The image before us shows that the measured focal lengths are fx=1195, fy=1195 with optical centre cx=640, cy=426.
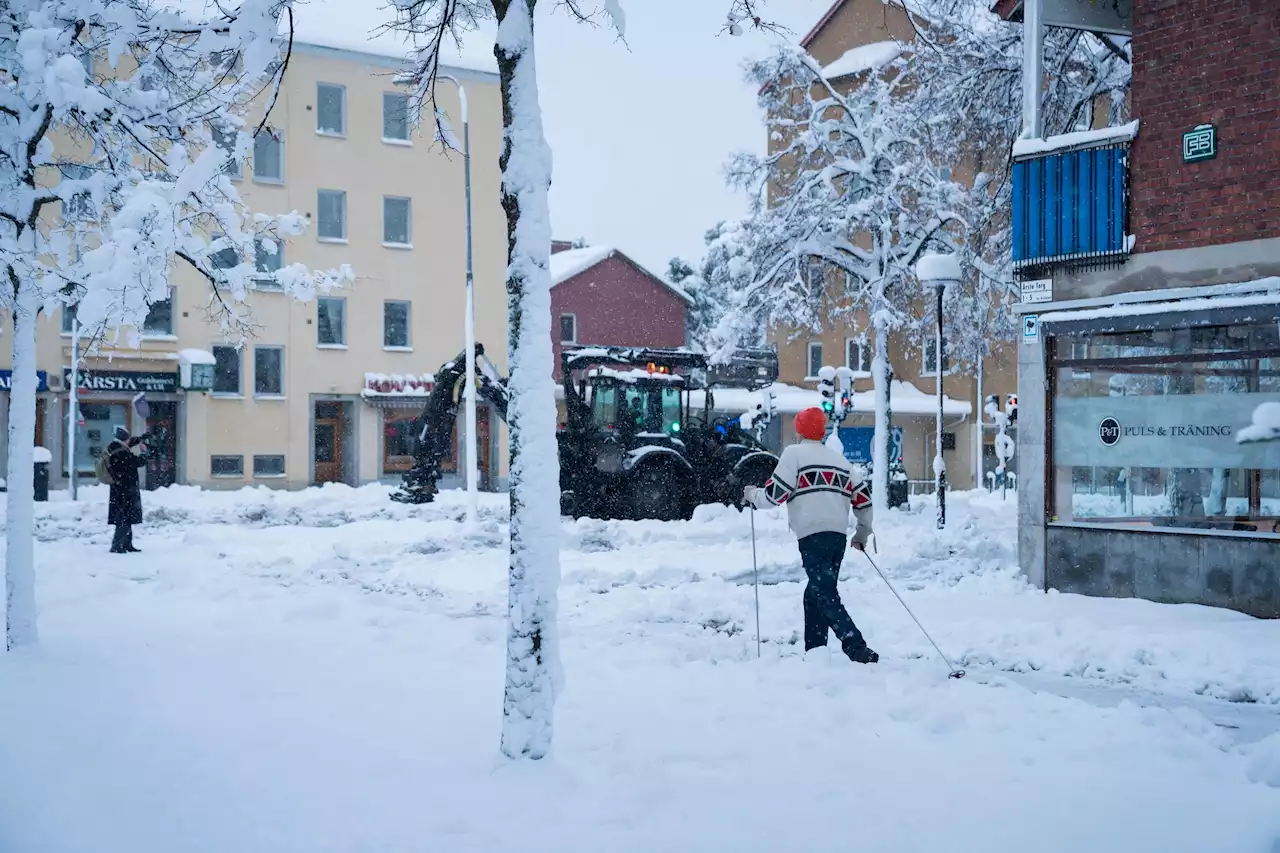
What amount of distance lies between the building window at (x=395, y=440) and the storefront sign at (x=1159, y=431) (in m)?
26.3

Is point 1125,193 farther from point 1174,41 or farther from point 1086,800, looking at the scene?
point 1086,800

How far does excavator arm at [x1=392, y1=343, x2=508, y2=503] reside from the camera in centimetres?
2081

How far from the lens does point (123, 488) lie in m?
16.2

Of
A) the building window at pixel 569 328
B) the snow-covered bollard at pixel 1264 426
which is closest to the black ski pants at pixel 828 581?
the snow-covered bollard at pixel 1264 426

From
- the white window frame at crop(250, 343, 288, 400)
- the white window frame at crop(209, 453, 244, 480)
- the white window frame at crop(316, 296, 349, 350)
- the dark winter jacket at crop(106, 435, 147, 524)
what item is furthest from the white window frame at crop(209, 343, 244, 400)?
the dark winter jacket at crop(106, 435, 147, 524)

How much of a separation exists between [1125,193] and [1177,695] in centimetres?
549

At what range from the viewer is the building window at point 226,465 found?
33250mm

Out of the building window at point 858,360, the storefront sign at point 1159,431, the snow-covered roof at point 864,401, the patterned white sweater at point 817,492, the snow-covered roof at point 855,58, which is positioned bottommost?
the patterned white sweater at point 817,492

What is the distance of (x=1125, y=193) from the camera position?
11.2m

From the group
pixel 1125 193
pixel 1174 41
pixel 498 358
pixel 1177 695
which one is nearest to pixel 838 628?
pixel 1177 695

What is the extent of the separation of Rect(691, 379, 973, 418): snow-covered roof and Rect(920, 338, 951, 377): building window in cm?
85

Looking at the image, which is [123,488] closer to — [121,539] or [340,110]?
[121,539]

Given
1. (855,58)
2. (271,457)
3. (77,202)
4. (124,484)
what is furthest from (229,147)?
(855,58)

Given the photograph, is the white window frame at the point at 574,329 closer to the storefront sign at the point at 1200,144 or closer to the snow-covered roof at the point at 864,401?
the snow-covered roof at the point at 864,401
